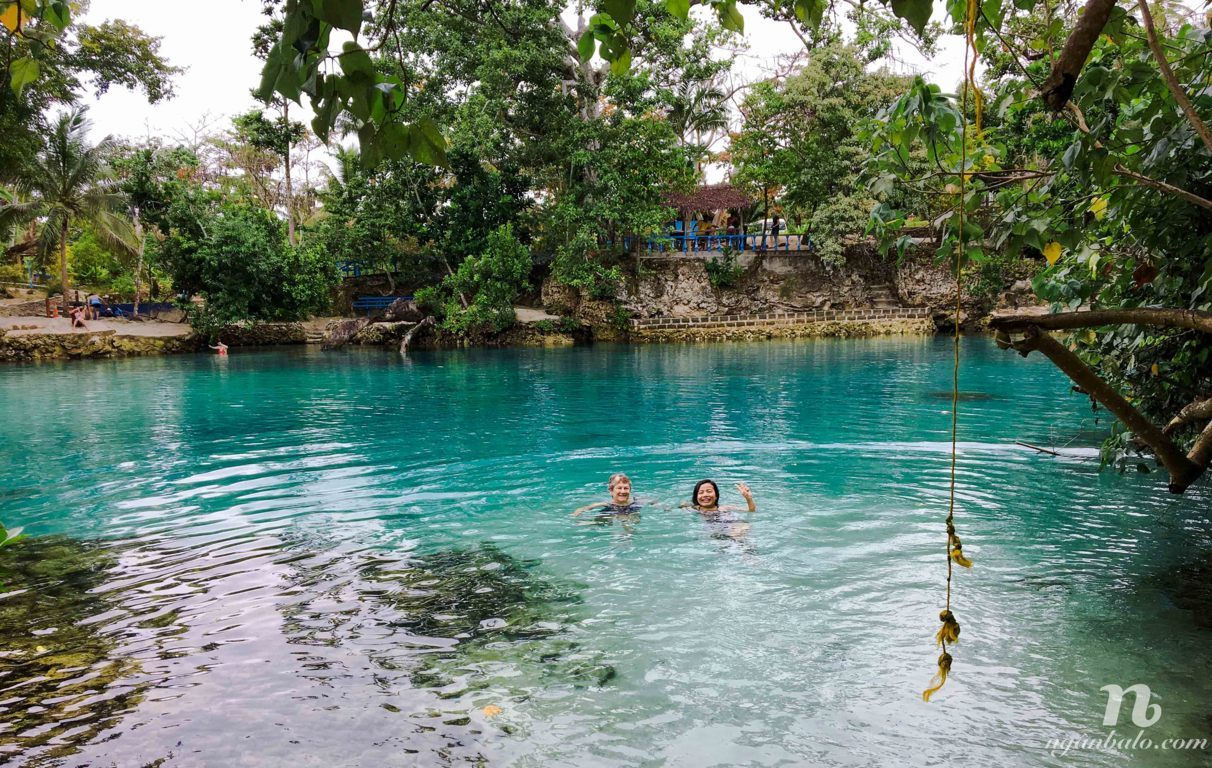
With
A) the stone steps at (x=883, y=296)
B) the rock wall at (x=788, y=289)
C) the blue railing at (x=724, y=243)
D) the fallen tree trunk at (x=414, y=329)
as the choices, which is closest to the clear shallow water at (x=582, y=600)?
the fallen tree trunk at (x=414, y=329)

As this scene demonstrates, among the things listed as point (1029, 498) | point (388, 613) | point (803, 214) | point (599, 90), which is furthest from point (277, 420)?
point (803, 214)

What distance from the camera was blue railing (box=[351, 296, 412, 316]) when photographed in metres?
41.3

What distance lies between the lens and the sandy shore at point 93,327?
33594 millimetres

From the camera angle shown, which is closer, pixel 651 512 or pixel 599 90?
pixel 651 512

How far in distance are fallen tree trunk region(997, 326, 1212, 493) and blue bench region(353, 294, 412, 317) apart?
39600 mm

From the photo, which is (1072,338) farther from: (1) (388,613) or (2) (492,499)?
(2) (492,499)

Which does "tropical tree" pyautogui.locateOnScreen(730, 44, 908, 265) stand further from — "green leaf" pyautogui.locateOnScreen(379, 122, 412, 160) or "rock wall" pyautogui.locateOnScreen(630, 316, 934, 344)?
→ "green leaf" pyautogui.locateOnScreen(379, 122, 412, 160)

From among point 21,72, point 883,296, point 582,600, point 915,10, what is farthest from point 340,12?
point 883,296

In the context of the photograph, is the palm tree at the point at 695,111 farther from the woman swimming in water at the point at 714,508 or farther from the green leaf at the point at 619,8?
the green leaf at the point at 619,8

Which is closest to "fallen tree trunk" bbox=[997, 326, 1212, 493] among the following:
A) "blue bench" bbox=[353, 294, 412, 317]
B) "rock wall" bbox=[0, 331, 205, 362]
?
"rock wall" bbox=[0, 331, 205, 362]

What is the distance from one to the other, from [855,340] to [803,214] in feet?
23.0

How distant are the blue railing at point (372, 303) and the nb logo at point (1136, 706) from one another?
3871cm

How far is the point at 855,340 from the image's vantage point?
1486 inches

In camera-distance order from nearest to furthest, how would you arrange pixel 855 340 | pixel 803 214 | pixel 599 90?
pixel 599 90 < pixel 855 340 < pixel 803 214
